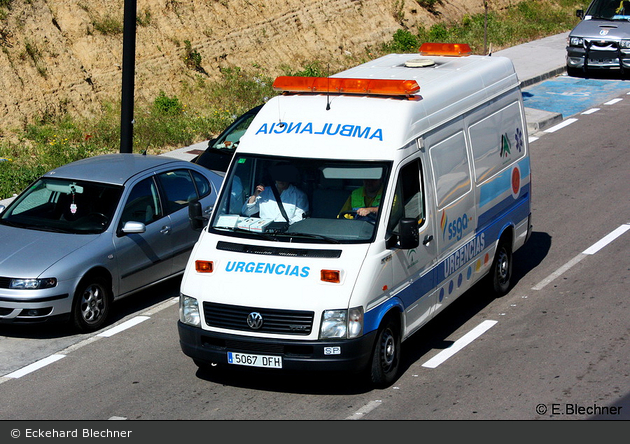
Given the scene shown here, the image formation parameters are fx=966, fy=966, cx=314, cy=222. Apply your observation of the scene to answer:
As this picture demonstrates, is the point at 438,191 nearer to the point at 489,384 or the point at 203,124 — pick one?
the point at 489,384

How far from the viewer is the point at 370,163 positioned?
8.73 m

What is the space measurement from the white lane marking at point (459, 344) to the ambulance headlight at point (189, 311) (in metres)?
2.32

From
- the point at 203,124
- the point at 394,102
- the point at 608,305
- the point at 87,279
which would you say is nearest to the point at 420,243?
the point at 394,102

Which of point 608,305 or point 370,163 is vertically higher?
point 370,163

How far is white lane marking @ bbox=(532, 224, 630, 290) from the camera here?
1176 centimetres

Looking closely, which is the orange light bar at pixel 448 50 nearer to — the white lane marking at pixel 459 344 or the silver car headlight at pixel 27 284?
the white lane marking at pixel 459 344

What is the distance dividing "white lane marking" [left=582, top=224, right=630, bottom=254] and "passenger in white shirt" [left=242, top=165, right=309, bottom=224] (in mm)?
5365

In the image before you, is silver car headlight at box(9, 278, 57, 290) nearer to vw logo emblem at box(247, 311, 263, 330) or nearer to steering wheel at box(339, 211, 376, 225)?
vw logo emblem at box(247, 311, 263, 330)

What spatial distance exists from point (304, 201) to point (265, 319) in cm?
125

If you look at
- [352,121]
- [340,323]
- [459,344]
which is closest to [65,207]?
[352,121]

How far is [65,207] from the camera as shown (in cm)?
1092

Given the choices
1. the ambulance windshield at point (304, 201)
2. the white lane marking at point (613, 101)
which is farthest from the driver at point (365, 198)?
the white lane marking at point (613, 101)

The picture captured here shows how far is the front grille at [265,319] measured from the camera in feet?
26.5

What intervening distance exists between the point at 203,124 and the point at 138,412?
1201cm
